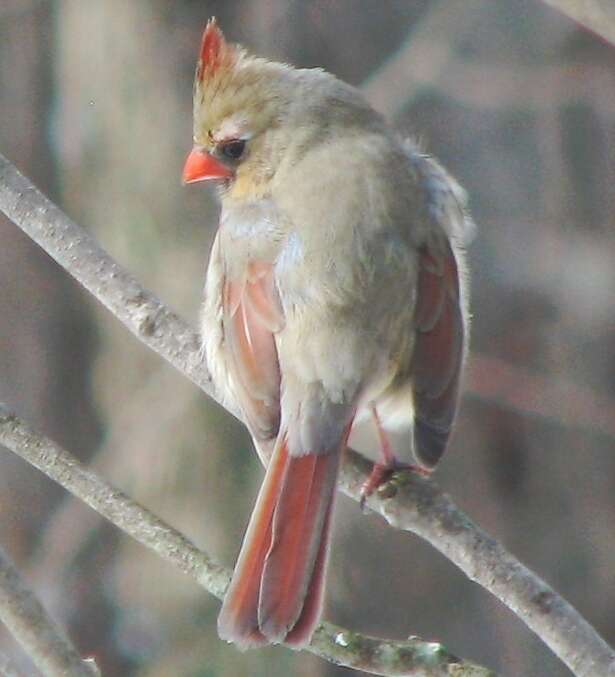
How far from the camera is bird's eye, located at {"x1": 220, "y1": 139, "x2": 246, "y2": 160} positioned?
3959 mm

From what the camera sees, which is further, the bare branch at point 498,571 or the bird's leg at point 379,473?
the bird's leg at point 379,473

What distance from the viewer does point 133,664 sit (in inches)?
253

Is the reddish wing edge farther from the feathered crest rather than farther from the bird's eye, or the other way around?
the feathered crest

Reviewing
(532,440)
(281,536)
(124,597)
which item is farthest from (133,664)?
(281,536)

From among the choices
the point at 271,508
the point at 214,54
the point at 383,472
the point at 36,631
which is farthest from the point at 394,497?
the point at 214,54

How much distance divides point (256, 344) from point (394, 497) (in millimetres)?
568

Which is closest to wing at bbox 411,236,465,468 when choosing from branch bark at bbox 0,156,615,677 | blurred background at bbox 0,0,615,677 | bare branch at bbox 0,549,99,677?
branch bark at bbox 0,156,615,677

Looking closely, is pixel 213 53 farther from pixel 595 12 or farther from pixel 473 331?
pixel 473 331

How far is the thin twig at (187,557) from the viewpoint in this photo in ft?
9.07

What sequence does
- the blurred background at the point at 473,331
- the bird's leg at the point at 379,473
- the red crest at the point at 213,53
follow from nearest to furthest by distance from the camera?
the bird's leg at the point at 379,473, the red crest at the point at 213,53, the blurred background at the point at 473,331

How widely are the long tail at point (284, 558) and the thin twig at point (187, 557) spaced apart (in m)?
0.05

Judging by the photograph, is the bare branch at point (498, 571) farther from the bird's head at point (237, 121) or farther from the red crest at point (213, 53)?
the red crest at point (213, 53)

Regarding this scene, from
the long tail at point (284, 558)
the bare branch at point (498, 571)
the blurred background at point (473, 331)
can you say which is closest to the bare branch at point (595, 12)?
the bare branch at point (498, 571)

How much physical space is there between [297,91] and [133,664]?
10.5 ft
